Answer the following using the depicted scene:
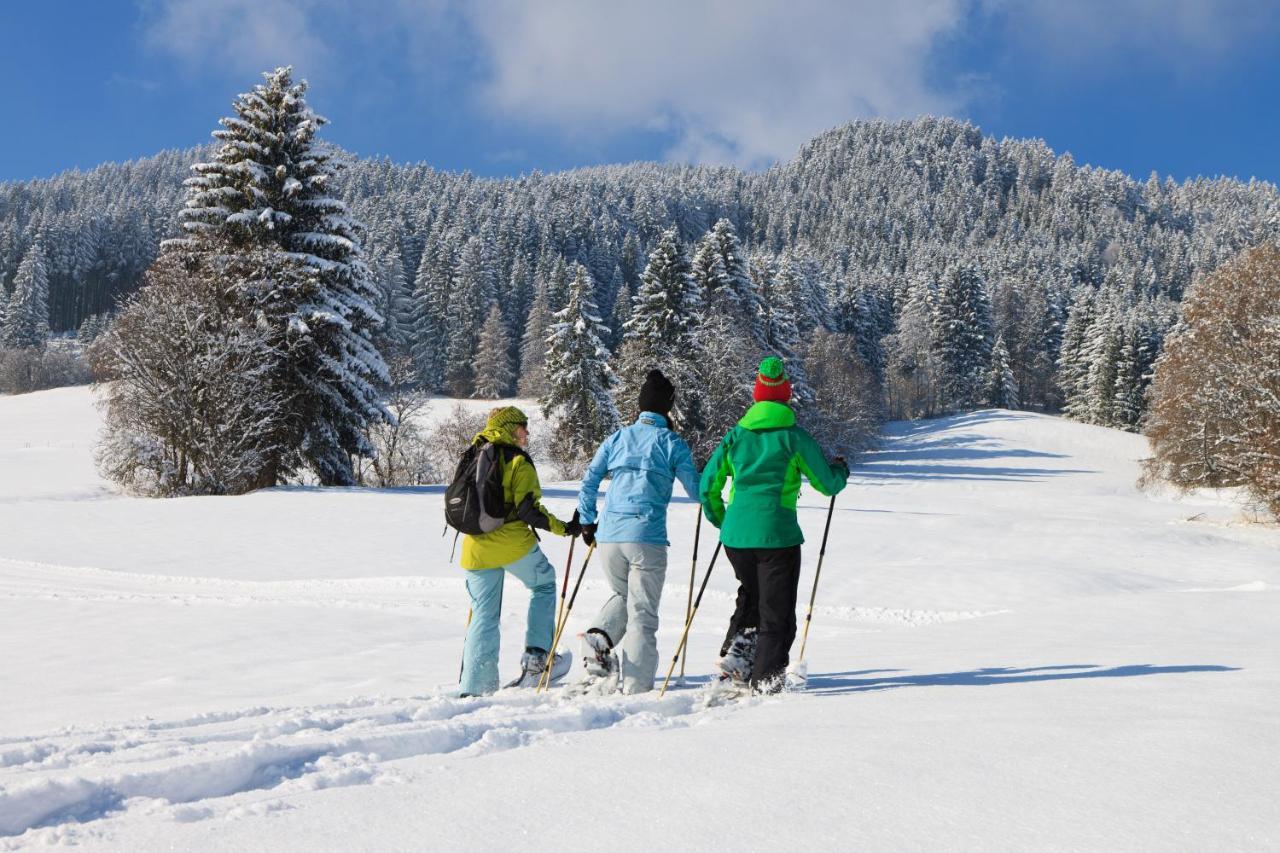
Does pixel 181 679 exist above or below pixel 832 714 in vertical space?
below

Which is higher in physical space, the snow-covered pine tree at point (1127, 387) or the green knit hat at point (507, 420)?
the snow-covered pine tree at point (1127, 387)

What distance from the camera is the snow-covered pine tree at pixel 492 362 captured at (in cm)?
7325

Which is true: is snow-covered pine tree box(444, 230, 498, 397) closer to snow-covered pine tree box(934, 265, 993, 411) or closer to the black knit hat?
snow-covered pine tree box(934, 265, 993, 411)

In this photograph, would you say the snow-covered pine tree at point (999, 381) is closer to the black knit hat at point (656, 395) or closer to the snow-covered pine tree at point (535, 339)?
the snow-covered pine tree at point (535, 339)

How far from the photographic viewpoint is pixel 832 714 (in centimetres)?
420

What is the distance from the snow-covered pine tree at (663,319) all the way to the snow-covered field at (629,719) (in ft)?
76.6

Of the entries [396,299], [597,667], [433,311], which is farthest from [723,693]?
[433,311]

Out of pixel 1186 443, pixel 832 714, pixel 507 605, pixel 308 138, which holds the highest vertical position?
pixel 308 138

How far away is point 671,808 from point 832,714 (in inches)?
71.3

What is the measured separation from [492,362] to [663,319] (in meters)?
37.4

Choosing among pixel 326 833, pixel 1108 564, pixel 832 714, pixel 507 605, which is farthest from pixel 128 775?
pixel 1108 564

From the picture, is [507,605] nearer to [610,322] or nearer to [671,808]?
[671,808]

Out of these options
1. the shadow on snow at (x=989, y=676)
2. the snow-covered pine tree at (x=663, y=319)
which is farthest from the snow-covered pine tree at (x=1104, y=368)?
the shadow on snow at (x=989, y=676)

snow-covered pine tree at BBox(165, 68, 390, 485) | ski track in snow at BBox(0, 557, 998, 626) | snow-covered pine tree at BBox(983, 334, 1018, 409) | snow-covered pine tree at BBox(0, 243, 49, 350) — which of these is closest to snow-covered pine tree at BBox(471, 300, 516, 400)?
snow-covered pine tree at BBox(983, 334, 1018, 409)
